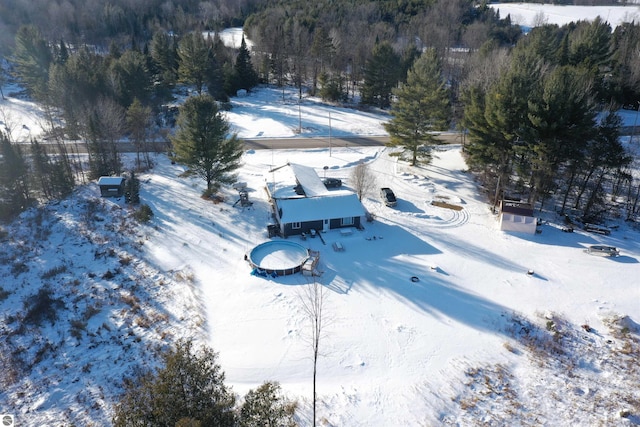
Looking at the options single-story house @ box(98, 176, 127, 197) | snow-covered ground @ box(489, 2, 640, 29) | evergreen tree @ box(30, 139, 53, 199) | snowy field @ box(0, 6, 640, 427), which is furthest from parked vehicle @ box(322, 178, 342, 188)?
snow-covered ground @ box(489, 2, 640, 29)

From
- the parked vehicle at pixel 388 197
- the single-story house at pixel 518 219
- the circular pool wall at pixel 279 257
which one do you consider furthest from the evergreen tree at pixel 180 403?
the single-story house at pixel 518 219

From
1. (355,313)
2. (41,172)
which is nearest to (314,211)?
(355,313)

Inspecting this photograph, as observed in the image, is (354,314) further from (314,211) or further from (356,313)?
(314,211)

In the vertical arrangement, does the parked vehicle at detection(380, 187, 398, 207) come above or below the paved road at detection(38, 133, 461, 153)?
below

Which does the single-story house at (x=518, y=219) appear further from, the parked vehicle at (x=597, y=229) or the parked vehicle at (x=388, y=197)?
the parked vehicle at (x=388, y=197)

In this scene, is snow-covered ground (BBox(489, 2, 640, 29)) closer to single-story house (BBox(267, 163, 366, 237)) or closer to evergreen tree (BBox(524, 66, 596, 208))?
evergreen tree (BBox(524, 66, 596, 208))

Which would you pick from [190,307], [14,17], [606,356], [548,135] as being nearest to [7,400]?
[190,307]
